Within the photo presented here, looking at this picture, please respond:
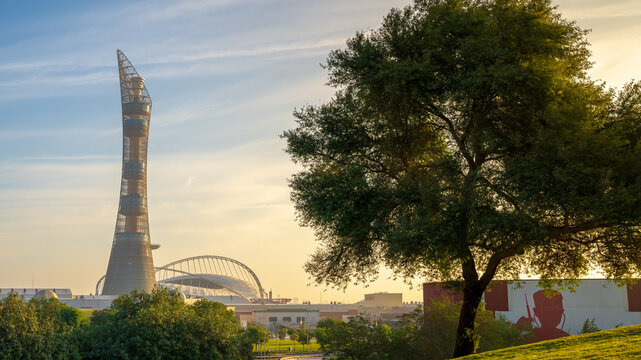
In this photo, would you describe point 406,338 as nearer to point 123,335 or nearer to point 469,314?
point 469,314

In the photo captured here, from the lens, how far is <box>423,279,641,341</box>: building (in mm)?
44250

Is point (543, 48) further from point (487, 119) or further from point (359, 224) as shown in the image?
point (359, 224)

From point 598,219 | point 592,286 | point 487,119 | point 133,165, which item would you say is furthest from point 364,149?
point 133,165

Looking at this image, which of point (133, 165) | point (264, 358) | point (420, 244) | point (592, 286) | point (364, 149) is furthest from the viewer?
point (133, 165)

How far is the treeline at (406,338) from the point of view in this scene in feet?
104

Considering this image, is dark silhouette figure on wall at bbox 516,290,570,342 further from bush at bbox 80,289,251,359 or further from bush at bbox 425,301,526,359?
bush at bbox 80,289,251,359

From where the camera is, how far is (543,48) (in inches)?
780

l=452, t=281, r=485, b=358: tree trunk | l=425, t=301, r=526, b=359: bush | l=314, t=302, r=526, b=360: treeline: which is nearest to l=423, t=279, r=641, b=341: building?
l=425, t=301, r=526, b=359: bush

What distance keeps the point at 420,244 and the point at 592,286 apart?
32125mm

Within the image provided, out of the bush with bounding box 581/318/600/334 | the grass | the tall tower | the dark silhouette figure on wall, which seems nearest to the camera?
the grass

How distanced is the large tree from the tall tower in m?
104

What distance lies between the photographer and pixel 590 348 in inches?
664

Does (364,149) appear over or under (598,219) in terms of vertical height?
over

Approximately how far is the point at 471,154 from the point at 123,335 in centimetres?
2147
